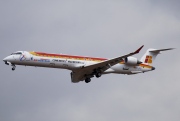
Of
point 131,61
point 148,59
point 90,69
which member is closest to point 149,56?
point 148,59

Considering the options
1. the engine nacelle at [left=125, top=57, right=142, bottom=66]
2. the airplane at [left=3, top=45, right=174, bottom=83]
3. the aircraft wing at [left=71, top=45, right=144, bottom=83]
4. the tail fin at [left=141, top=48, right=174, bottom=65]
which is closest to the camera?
the airplane at [left=3, top=45, right=174, bottom=83]

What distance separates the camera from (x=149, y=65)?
57375 millimetres

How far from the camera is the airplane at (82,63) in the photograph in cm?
5094

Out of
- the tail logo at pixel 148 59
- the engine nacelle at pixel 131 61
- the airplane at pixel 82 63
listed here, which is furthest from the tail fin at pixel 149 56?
the engine nacelle at pixel 131 61

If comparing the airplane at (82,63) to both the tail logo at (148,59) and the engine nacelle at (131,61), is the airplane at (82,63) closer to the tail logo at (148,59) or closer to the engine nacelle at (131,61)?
the engine nacelle at (131,61)

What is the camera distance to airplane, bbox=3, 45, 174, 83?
50.9 m

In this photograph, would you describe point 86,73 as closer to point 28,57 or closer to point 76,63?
point 76,63

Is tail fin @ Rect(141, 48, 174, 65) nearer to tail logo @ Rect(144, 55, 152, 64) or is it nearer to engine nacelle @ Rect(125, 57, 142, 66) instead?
tail logo @ Rect(144, 55, 152, 64)

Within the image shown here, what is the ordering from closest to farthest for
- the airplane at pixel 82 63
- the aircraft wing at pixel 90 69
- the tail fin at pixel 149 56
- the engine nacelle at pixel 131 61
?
the airplane at pixel 82 63
the aircraft wing at pixel 90 69
the engine nacelle at pixel 131 61
the tail fin at pixel 149 56

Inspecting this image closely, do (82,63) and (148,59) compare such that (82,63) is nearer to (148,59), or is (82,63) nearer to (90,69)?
(90,69)

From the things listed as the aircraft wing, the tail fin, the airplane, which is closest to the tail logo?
the tail fin

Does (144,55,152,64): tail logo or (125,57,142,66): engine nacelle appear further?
(144,55,152,64): tail logo

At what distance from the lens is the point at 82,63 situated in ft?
172

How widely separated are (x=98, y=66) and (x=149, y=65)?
743 cm
